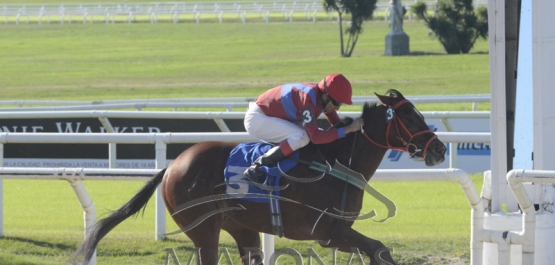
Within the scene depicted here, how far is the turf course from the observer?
627 centimetres

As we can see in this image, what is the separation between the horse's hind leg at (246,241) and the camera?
200 inches

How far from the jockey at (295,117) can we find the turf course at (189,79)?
1.26m

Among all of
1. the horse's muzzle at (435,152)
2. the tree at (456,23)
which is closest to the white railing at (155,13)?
the tree at (456,23)

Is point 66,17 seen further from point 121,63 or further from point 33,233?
point 33,233

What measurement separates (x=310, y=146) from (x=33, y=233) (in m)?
2.73

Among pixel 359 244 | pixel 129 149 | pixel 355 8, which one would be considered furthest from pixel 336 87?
pixel 355 8

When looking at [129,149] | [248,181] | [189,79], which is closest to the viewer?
[248,181]

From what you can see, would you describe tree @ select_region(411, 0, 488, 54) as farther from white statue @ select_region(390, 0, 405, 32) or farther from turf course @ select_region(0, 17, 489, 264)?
white statue @ select_region(390, 0, 405, 32)

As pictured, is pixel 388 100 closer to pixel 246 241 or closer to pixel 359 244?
pixel 359 244

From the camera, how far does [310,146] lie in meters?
4.88

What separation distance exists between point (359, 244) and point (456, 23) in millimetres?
25733

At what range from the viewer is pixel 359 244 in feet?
14.8

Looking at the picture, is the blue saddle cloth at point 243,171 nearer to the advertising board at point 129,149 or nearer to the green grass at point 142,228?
the green grass at point 142,228

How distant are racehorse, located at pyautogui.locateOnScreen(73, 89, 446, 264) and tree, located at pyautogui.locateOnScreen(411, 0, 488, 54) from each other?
24.1m
